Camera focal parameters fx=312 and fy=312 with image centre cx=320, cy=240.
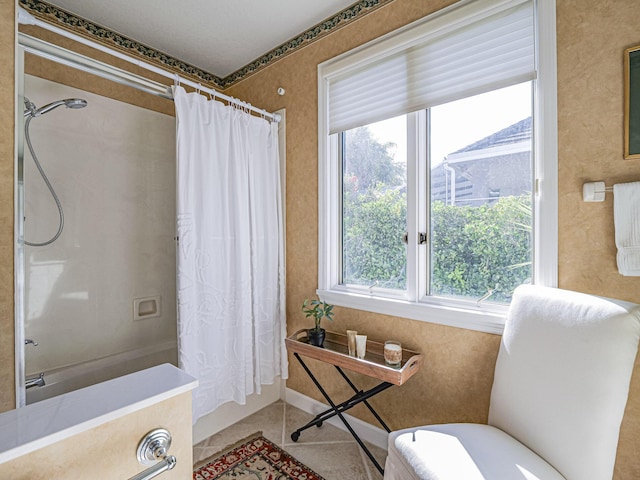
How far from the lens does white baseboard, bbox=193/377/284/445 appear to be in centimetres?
Answer: 194

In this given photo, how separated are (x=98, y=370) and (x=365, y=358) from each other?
1726 mm

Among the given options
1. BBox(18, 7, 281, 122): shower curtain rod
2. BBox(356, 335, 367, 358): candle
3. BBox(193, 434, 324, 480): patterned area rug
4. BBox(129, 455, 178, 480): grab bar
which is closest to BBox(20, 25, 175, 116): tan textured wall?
BBox(18, 7, 281, 122): shower curtain rod

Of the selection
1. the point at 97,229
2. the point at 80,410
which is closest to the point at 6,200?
the point at 80,410

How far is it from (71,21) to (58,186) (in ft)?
3.51

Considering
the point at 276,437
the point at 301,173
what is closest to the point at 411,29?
the point at 301,173

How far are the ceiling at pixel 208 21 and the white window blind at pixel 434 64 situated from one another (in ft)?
1.20

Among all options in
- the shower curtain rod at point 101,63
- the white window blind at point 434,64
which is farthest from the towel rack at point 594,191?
the shower curtain rod at point 101,63

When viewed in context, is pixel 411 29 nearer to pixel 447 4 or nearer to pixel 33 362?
pixel 447 4

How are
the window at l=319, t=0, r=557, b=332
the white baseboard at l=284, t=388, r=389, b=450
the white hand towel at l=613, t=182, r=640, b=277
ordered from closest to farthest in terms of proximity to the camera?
the white hand towel at l=613, t=182, r=640, b=277 < the window at l=319, t=0, r=557, b=332 < the white baseboard at l=284, t=388, r=389, b=450

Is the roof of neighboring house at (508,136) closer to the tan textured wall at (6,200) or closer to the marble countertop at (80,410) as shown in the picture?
the marble countertop at (80,410)

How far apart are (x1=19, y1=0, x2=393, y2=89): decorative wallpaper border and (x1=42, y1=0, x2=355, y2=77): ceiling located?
0.04 meters

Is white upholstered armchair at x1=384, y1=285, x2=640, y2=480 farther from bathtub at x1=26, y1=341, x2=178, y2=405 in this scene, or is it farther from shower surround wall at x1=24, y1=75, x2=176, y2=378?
shower surround wall at x1=24, y1=75, x2=176, y2=378

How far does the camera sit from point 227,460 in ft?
5.78

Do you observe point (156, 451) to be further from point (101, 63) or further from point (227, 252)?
point (101, 63)
